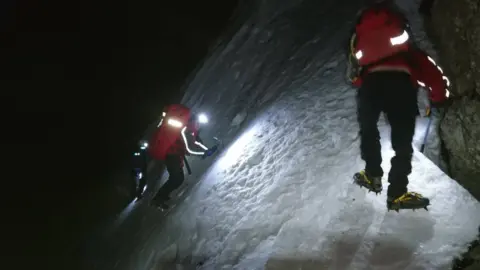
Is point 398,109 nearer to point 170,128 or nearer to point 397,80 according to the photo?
point 397,80

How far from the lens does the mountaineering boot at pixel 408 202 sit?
4.20 meters

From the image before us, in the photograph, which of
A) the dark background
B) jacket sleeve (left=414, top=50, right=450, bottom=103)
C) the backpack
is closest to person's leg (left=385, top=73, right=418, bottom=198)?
jacket sleeve (left=414, top=50, right=450, bottom=103)

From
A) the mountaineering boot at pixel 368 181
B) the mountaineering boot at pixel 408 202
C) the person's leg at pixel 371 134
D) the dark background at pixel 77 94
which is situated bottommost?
the mountaineering boot at pixel 408 202

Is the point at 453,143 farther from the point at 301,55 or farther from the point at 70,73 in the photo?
the point at 70,73

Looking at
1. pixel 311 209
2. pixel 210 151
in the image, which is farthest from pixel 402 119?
pixel 210 151

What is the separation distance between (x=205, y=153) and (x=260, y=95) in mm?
1856

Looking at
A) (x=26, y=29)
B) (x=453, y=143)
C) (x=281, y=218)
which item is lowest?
(x=453, y=143)

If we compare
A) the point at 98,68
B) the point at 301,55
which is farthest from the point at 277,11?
the point at 98,68

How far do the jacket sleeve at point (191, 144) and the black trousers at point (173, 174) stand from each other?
0.82ft

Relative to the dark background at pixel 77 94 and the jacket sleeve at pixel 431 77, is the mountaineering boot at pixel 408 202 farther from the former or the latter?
the dark background at pixel 77 94

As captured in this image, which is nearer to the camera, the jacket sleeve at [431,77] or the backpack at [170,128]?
the jacket sleeve at [431,77]

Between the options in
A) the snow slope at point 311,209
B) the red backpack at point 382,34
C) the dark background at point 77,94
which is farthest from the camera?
the dark background at point 77,94

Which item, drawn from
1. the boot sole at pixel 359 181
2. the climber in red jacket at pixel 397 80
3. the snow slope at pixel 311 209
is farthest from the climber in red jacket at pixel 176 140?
the climber in red jacket at pixel 397 80

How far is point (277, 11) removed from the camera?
10977 millimetres
